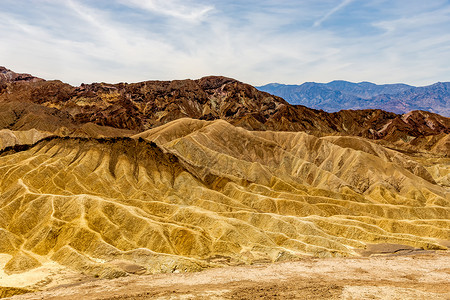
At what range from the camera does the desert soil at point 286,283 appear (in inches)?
1642

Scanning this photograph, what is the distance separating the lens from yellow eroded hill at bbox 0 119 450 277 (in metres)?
61.0

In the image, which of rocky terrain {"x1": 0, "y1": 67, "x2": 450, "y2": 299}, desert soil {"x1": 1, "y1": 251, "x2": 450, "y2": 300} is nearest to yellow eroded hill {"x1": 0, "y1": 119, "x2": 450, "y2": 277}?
rocky terrain {"x1": 0, "y1": 67, "x2": 450, "y2": 299}

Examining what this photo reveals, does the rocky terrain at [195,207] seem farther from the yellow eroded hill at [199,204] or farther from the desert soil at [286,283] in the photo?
the desert soil at [286,283]

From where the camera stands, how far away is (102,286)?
46.7 m

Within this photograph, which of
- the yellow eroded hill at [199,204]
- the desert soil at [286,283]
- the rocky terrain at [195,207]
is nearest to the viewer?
the desert soil at [286,283]

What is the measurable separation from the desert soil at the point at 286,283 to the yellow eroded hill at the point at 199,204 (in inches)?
190

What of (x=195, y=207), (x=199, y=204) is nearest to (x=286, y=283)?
(x=195, y=207)

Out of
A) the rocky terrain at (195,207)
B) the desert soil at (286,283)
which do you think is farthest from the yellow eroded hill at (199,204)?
the desert soil at (286,283)

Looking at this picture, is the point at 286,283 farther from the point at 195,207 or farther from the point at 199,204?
the point at 199,204

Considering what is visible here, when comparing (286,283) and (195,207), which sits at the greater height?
(195,207)

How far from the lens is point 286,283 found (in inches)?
1825

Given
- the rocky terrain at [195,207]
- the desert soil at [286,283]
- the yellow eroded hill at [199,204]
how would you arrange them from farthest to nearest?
the yellow eroded hill at [199,204] → the rocky terrain at [195,207] → the desert soil at [286,283]

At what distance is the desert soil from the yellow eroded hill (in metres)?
4.82

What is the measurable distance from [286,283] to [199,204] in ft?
156
